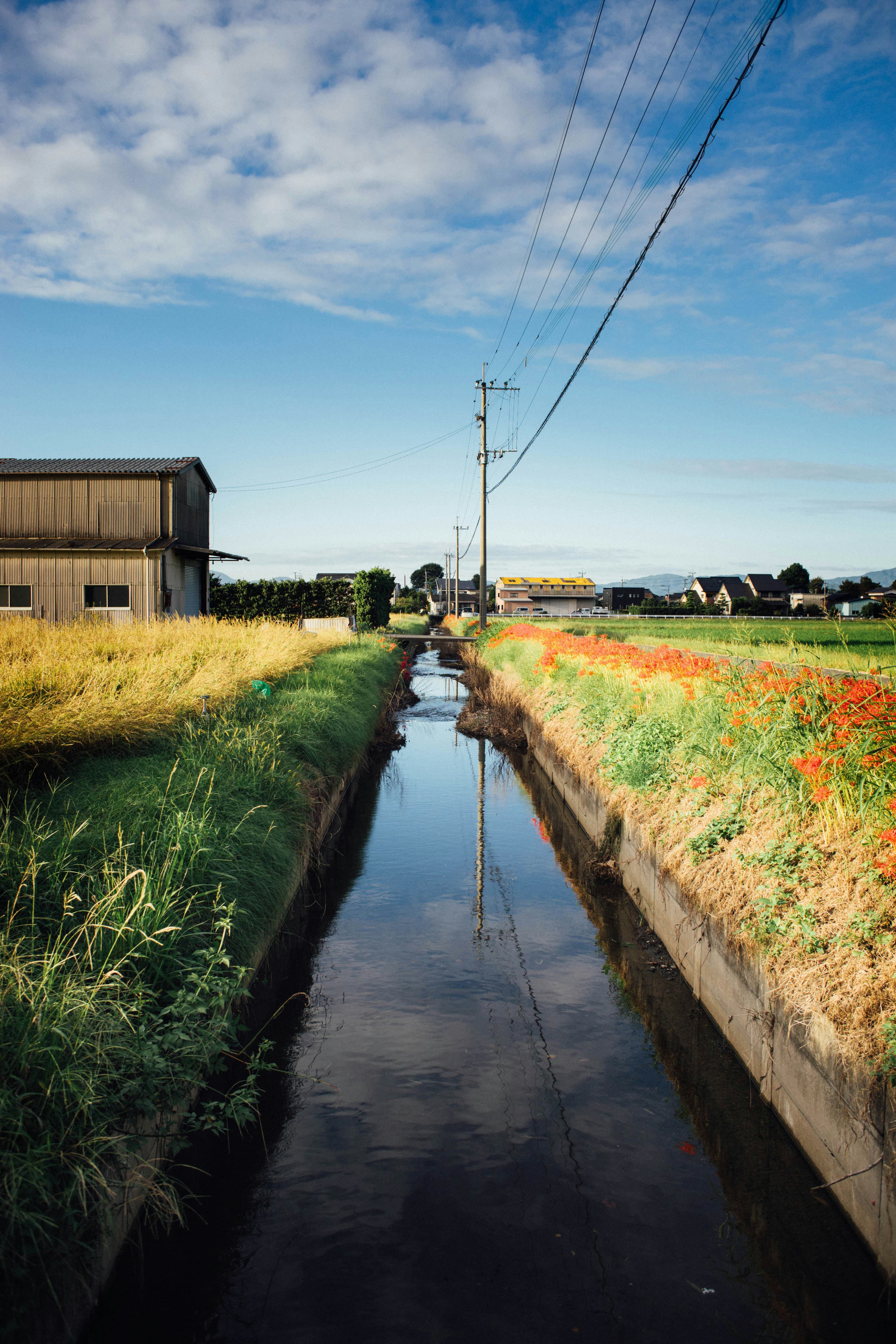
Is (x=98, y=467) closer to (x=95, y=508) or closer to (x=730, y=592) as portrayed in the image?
(x=95, y=508)

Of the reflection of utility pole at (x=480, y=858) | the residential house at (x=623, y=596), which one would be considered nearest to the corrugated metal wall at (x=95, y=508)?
the reflection of utility pole at (x=480, y=858)

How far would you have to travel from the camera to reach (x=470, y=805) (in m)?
11.1

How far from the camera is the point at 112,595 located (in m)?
21.5

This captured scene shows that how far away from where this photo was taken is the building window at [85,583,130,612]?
21.5 metres

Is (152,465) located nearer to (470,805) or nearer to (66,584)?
(66,584)

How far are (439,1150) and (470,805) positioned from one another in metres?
7.34

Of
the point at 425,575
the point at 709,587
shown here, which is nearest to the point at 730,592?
the point at 709,587

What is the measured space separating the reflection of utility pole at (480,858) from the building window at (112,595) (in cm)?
1323

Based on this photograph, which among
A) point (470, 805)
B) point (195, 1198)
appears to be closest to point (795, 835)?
point (195, 1198)

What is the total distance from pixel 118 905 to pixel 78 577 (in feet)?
66.2

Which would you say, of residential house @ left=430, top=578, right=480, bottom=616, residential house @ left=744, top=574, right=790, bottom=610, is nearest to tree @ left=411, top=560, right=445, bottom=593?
residential house @ left=430, top=578, right=480, bottom=616

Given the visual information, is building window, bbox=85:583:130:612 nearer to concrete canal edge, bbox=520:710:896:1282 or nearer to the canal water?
the canal water

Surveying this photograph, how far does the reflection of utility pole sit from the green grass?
3586 millimetres

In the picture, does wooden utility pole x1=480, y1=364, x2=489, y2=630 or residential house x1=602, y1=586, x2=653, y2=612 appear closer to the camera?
wooden utility pole x1=480, y1=364, x2=489, y2=630
